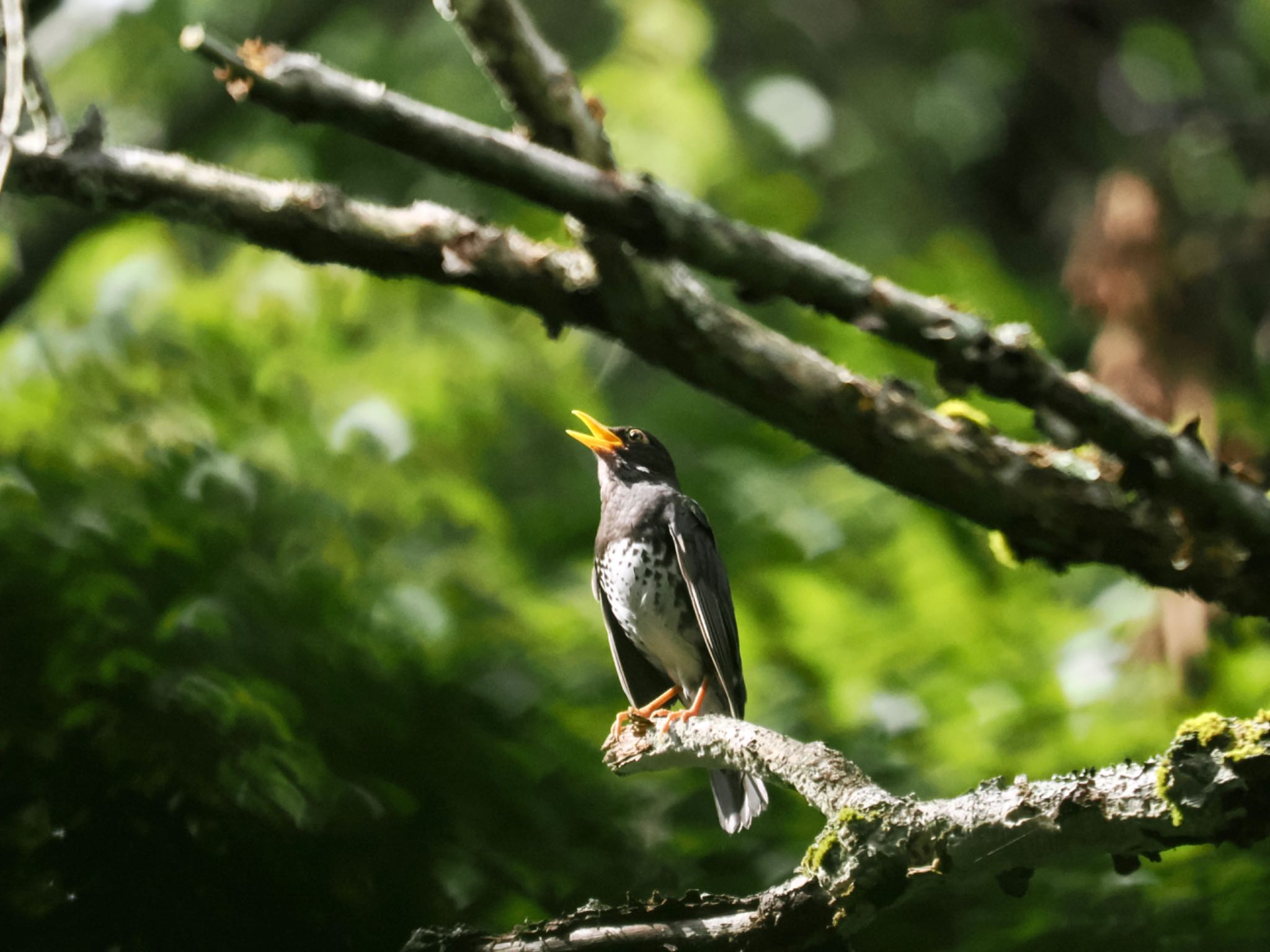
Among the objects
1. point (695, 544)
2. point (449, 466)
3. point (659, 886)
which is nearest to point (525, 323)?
point (449, 466)

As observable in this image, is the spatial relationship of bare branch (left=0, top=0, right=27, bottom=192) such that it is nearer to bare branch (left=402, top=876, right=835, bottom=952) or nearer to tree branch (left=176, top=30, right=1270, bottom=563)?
tree branch (left=176, top=30, right=1270, bottom=563)

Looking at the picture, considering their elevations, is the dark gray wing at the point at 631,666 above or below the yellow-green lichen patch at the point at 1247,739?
above

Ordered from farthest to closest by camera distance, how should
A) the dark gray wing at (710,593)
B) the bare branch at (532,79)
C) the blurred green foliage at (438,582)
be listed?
1. the dark gray wing at (710,593)
2. the blurred green foliage at (438,582)
3. the bare branch at (532,79)

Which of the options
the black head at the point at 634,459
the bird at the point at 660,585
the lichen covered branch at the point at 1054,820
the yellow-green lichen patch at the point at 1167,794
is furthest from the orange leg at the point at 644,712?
the yellow-green lichen patch at the point at 1167,794

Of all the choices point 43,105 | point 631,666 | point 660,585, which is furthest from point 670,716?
point 43,105

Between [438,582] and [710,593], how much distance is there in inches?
46.9

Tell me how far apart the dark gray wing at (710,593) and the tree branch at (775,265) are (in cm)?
105

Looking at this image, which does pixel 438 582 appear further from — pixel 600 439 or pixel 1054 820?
pixel 1054 820

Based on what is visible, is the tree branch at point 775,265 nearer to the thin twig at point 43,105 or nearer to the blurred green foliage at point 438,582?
the thin twig at point 43,105

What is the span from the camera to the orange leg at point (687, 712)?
2984mm

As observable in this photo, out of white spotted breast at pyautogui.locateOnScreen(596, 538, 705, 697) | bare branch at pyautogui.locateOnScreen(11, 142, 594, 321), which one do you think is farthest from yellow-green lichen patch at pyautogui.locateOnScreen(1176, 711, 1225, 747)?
white spotted breast at pyautogui.locateOnScreen(596, 538, 705, 697)

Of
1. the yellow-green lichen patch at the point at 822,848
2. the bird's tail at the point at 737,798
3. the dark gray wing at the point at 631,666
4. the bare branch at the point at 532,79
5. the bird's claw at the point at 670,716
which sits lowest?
the yellow-green lichen patch at the point at 822,848

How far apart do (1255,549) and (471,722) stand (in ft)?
8.07

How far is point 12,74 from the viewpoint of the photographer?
2.95m
